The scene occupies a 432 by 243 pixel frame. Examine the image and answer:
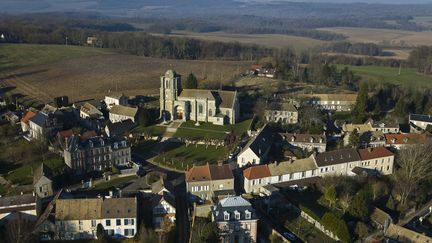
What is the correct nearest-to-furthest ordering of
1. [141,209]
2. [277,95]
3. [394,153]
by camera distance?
[141,209], [394,153], [277,95]

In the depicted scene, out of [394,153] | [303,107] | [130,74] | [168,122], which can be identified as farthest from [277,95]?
[130,74]

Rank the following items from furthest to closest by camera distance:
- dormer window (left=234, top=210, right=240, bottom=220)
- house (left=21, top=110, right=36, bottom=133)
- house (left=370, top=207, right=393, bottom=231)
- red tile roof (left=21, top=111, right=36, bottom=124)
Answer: red tile roof (left=21, top=111, right=36, bottom=124) → house (left=21, top=110, right=36, bottom=133) → house (left=370, top=207, right=393, bottom=231) → dormer window (left=234, top=210, right=240, bottom=220)

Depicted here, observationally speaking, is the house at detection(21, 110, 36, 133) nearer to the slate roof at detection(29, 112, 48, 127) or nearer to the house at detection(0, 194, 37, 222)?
the slate roof at detection(29, 112, 48, 127)

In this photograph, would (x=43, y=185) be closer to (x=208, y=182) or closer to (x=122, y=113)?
(x=208, y=182)

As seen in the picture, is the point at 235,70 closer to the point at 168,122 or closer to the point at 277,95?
the point at 277,95

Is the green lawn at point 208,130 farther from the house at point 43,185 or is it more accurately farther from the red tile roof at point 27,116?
the house at point 43,185

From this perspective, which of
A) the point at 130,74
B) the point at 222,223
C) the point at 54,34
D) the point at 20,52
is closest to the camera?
the point at 222,223

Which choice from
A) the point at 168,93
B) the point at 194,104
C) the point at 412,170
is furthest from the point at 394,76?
the point at 412,170

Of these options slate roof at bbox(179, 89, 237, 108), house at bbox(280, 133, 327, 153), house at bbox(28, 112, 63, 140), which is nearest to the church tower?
slate roof at bbox(179, 89, 237, 108)
